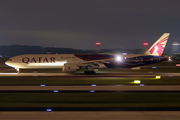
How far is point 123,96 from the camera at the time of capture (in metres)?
13.7

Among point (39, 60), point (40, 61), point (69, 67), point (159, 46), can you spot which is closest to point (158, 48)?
point (159, 46)

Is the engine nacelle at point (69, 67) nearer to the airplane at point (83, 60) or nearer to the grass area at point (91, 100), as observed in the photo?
the airplane at point (83, 60)

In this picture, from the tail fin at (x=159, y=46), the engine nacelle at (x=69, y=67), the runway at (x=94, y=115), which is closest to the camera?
the runway at (x=94, y=115)

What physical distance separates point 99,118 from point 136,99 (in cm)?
479

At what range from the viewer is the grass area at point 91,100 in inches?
446

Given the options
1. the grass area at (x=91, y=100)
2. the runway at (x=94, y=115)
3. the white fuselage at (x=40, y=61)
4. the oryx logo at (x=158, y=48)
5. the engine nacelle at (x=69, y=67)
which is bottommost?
the runway at (x=94, y=115)

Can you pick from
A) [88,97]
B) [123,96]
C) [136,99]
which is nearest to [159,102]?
[136,99]

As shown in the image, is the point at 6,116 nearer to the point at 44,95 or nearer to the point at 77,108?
the point at 77,108

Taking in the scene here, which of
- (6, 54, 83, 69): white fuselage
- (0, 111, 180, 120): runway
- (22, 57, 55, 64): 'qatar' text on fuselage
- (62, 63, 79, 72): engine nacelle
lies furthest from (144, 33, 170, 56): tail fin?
(0, 111, 180, 120): runway

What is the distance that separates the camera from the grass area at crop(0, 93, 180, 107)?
11.3 meters

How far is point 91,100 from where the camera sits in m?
12.5

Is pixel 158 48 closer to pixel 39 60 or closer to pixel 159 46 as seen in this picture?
pixel 159 46

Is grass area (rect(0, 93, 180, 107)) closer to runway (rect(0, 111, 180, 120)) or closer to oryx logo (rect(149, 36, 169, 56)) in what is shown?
runway (rect(0, 111, 180, 120))

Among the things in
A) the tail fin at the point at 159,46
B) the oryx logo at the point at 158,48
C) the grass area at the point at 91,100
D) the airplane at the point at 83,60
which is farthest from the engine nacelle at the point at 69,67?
the grass area at the point at 91,100
